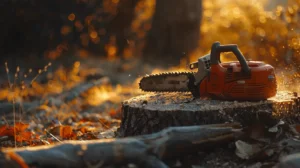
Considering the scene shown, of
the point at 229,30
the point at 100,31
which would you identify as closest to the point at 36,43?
the point at 100,31

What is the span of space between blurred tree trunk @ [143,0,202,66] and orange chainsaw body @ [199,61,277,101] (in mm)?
7261

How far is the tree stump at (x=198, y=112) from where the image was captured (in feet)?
13.1

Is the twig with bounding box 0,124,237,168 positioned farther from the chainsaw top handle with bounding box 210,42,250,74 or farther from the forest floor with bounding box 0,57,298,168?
the chainsaw top handle with bounding box 210,42,250,74

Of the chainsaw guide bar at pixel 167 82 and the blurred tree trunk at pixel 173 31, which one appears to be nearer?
the chainsaw guide bar at pixel 167 82

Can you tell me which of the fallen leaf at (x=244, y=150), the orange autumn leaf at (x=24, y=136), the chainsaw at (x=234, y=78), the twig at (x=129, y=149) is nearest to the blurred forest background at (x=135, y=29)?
the chainsaw at (x=234, y=78)

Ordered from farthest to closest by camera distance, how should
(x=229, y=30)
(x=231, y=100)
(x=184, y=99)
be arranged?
(x=229, y=30) < (x=184, y=99) < (x=231, y=100)

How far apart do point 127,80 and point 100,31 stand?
1.99 m

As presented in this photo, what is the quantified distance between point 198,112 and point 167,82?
975 mm

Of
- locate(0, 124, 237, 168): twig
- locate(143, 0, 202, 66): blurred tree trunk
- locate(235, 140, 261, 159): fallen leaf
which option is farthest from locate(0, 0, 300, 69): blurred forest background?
locate(0, 124, 237, 168): twig

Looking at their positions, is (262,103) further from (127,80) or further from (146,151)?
(127,80)

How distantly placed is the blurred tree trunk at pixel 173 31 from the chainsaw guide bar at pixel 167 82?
6637 mm

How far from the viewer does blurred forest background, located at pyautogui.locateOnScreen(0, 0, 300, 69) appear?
33.7ft

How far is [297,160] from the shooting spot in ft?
9.97

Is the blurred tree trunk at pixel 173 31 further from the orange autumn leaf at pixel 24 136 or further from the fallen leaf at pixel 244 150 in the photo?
the fallen leaf at pixel 244 150
